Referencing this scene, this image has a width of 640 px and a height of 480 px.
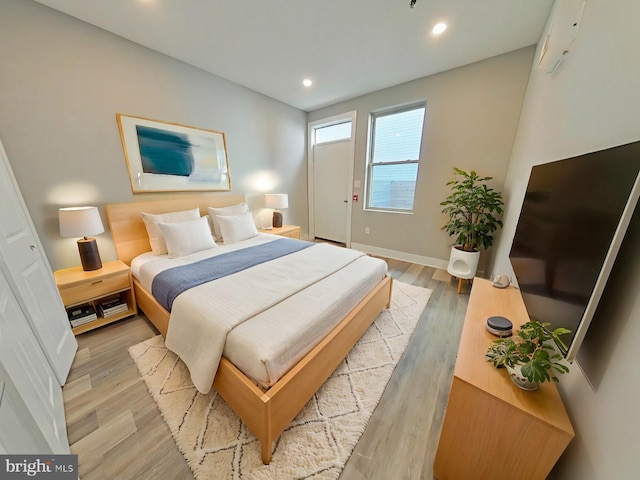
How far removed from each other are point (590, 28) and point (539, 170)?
69cm

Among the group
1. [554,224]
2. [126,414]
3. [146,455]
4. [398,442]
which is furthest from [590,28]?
[126,414]

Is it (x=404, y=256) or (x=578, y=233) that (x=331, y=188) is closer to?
(x=404, y=256)

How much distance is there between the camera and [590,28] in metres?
1.10

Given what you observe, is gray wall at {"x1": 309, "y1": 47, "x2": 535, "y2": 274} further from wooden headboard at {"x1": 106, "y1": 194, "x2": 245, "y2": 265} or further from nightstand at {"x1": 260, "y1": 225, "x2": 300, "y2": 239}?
wooden headboard at {"x1": 106, "y1": 194, "x2": 245, "y2": 265}

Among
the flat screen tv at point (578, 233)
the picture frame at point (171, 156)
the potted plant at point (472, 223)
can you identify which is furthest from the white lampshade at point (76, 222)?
the potted plant at point (472, 223)

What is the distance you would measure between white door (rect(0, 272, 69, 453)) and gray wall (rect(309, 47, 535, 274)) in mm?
3688

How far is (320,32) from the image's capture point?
81.0 inches

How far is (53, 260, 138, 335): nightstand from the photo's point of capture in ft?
5.84

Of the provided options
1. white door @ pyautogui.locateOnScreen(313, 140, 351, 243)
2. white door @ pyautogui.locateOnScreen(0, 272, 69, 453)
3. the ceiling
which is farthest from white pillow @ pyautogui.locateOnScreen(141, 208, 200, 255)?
white door @ pyautogui.locateOnScreen(313, 140, 351, 243)

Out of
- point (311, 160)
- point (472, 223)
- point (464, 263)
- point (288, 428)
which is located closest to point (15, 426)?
point (288, 428)

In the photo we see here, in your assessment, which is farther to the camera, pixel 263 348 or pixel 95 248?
pixel 95 248

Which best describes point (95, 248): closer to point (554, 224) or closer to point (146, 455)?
point (146, 455)

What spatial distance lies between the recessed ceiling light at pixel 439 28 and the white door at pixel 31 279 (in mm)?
3408

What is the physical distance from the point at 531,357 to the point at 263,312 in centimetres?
122
